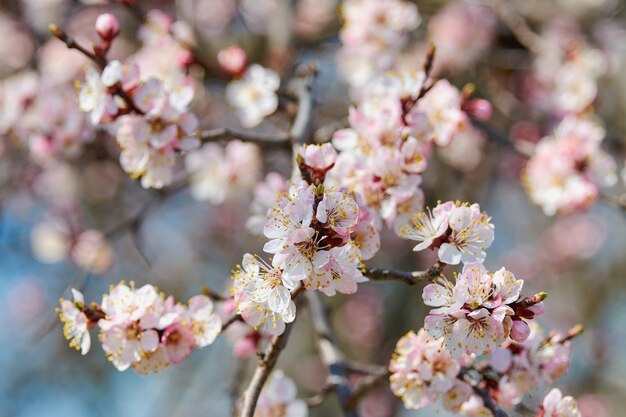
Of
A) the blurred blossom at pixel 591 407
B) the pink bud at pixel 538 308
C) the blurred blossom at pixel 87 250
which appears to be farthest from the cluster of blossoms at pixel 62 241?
the blurred blossom at pixel 591 407

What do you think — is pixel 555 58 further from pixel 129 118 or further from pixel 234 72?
pixel 129 118

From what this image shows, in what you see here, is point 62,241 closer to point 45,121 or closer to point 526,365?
point 45,121

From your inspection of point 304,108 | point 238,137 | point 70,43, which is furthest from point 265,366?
point 70,43

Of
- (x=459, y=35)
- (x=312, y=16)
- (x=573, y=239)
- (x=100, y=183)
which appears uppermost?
(x=459, y=35)

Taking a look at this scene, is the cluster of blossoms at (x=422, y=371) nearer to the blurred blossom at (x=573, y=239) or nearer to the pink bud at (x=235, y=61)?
the pink bud at (x=235, y=61)

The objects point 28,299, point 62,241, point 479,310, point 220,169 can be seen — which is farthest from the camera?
point 28,299

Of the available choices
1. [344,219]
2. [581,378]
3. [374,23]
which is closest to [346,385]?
[344,219]

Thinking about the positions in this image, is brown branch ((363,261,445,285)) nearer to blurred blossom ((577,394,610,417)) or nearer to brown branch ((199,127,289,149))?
brown branch ((199,127,289,149))
